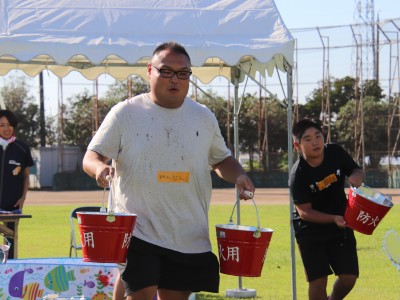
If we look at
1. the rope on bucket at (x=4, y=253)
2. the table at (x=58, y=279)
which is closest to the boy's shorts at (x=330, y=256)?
the table at (x=58, y=279)

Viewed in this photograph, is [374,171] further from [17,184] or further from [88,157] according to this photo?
[88,157]

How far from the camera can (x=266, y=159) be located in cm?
5244

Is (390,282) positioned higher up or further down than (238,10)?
further down

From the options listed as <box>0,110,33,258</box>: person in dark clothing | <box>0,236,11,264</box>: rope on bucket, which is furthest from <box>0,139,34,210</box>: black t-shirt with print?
<box>0,236,11,264</box>: rope on bucket

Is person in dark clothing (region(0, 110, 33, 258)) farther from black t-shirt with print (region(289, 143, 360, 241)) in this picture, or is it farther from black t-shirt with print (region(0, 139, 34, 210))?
black t-shirt with print (region(289, 143, 360, 241))

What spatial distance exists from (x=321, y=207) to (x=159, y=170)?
94.5 inches

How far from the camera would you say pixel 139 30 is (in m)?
8.42

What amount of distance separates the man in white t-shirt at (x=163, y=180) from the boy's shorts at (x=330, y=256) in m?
2.18

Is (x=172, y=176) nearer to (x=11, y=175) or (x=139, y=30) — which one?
(x=139, y=30)

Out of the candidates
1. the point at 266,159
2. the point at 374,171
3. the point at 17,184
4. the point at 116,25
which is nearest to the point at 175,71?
the point at 116,25

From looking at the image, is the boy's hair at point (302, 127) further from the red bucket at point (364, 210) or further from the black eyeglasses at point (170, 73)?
the black eyeglasses at point (170, 73)

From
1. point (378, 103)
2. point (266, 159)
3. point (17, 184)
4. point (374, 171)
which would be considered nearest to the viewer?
point (17, 184)

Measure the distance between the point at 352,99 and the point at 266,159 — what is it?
487 inches

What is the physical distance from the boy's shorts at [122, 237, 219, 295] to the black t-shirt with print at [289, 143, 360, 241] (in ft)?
6.55
